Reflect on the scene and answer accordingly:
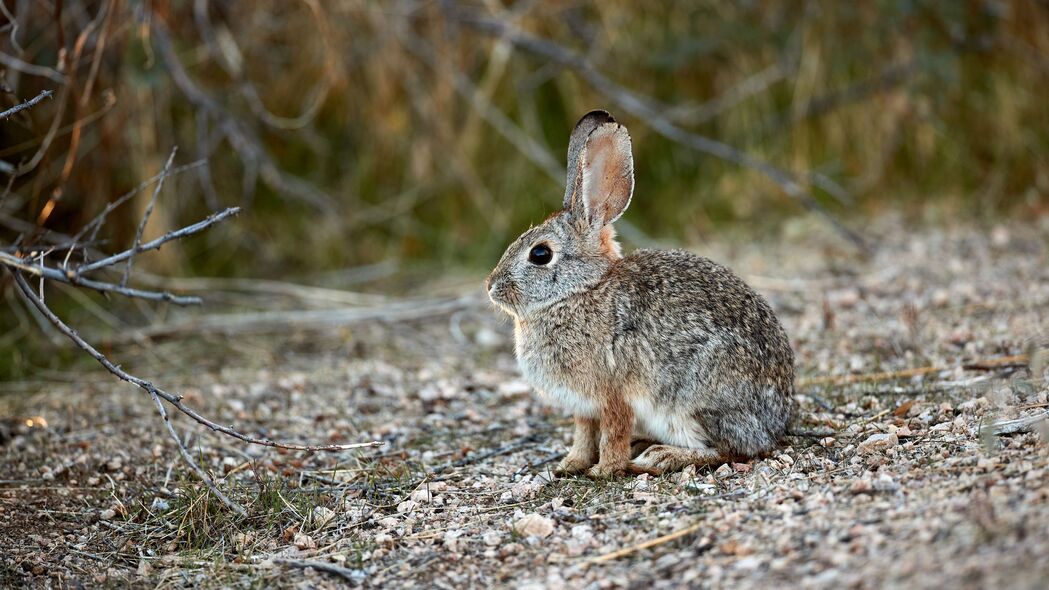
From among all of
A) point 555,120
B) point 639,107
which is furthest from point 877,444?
point 555,120

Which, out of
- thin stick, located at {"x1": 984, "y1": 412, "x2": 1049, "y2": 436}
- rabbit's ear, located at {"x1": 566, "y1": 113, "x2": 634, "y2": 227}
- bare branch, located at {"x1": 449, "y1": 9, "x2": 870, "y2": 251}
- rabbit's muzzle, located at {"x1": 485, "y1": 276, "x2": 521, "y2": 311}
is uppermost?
bare branch, located at {"x1": 449, "y1": 9, "x2": 870, "y2": 251}

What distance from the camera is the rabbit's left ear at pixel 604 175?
4270mm

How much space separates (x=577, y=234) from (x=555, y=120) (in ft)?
13.6

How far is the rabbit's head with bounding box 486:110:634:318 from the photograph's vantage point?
429 centimetres

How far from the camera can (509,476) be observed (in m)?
4.22

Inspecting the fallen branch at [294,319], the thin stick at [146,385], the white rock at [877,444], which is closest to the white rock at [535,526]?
the thin stick at [146,385]

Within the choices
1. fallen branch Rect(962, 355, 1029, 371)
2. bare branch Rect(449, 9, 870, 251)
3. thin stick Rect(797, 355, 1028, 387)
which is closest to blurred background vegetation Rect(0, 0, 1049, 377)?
bare branch Rect(449, 9, 870, 251)

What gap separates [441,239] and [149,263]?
204 cm

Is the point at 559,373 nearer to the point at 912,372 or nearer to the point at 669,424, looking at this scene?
the point at 669,424

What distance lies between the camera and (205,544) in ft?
12.5

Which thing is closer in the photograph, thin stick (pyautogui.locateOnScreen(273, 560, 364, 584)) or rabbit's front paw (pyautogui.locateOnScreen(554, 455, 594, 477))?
thin stick (pyautogui.locateOnScreen(273, 560, 364, 584))

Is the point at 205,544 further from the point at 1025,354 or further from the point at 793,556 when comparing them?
the point at 1025,354

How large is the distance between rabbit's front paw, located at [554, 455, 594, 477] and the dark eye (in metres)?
0.76

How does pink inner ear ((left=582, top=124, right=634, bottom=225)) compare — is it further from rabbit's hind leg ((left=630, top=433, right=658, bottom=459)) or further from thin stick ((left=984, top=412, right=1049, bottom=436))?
thin stick ((left=984, top=412, right=1049, bottom=436))
